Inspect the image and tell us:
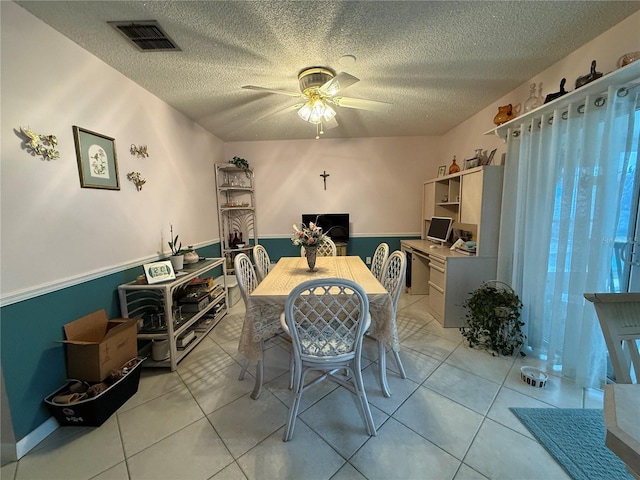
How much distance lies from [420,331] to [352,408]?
1.32 m

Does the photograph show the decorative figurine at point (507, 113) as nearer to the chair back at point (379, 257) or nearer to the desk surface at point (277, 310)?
the chair back at point (379, 257)

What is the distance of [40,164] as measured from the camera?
146 cm

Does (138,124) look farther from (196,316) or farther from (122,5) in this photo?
(196,316)

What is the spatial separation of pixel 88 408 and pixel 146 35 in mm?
2386

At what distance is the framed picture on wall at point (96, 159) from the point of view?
1682 mm

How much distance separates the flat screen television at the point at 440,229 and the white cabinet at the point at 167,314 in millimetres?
2956

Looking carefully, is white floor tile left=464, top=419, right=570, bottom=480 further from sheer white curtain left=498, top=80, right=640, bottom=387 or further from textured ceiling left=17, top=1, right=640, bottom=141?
textured ceiling left=17, top=1, right=640, bottom=141

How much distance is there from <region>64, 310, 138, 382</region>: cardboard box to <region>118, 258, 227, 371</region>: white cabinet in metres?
0.22

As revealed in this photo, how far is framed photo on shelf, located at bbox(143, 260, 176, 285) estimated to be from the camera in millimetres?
1991

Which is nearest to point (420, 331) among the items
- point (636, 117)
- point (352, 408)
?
point (352, 408)

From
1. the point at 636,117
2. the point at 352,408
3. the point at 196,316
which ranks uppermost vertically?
the point at 636,117

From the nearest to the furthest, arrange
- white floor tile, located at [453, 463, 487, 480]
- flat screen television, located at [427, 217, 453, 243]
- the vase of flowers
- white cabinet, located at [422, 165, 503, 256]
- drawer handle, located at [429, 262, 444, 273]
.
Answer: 1. white floor tile, located at [453, 463, 487, 480]
2. the vase of flowers
3. white cabinet, located at [422, 165, 503, 256]
4. drawer handle, located at [429, 262, 444, 273]
5. flat screen television, located at [427, 217, 453, 243]

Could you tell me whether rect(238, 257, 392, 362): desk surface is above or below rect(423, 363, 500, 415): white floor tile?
above

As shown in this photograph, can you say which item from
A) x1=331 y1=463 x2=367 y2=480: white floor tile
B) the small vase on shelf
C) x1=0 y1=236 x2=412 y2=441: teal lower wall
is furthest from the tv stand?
x1=0 y1=236 x2=412 y2=441: teal lower wall
